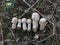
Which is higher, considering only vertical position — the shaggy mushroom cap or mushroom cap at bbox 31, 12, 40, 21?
mushroom cap at bbox 31, 12, 40, 21

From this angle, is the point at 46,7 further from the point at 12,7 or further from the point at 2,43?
the point at 2,43

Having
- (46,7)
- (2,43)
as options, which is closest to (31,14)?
(46,7)

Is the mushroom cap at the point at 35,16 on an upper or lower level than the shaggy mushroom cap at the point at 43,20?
upper

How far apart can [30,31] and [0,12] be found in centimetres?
44

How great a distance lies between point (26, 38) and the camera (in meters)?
1.98

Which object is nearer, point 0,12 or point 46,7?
point 46,7

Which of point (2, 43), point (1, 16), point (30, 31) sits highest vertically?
point (1, 16)

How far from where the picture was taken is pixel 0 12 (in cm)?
205

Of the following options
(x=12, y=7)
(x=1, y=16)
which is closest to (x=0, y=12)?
(x=1, y=16)

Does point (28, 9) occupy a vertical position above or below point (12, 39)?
above

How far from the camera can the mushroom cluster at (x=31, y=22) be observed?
186cm

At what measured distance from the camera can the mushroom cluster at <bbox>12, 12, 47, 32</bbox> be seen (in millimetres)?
1856

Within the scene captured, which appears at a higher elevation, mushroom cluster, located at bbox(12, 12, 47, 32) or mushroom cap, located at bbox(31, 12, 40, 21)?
mushroom cap, located at bbox(31, 12, 40, 21)

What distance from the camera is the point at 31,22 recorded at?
192 cm
